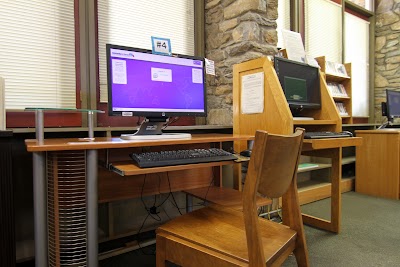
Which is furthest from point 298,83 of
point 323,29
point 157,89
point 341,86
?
point 323,29

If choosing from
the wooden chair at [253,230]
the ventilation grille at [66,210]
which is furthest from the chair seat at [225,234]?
the ventilation grille at [66,210]

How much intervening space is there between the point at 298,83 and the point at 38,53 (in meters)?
1.97

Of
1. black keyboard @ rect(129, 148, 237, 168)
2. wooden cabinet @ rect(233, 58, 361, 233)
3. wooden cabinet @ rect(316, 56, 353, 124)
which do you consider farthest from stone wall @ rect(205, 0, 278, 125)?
wooden cabinet @ rect(316, 56, 353, 124)

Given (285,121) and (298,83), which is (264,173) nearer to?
(285,121)

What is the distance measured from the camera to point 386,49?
464 centimetres

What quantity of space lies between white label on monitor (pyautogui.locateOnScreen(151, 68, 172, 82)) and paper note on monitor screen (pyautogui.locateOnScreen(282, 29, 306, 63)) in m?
1.26

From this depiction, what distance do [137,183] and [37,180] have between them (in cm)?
88

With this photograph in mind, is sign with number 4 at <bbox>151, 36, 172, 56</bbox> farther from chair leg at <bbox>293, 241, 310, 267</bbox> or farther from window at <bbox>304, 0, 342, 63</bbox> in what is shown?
window at <bbox>304, 0, 342, 63</bbox>

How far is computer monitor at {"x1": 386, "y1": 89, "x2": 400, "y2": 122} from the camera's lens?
145 inches

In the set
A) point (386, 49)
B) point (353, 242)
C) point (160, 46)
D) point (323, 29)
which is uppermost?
point (323, 29)

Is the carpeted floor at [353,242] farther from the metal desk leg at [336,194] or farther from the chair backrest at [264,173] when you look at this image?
the chair backrest at [264,173]

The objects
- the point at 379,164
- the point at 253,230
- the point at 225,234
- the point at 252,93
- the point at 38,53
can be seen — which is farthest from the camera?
the point at 379,164

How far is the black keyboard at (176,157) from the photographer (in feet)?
4.02

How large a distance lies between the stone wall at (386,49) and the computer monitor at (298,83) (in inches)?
115
